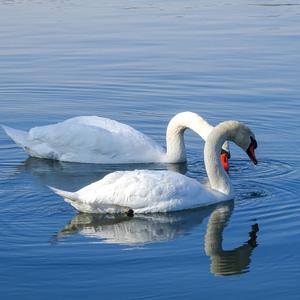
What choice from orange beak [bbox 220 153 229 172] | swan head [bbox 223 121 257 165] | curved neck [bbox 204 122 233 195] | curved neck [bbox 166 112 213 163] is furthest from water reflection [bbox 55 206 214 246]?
curved neck [bbox 166 112 213 163]

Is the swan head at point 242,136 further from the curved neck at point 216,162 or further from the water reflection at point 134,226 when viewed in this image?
the water reflection at point 134,226

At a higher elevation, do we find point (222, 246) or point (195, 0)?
point (195, 0)

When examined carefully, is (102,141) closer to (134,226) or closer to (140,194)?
(140,194)

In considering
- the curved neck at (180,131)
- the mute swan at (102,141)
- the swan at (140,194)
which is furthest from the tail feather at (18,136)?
the swan at (140,194)

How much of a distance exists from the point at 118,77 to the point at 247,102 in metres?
3.04

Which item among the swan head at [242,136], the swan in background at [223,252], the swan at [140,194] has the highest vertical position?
the swan head at [242,136]

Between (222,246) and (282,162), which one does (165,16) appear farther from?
(222,246)

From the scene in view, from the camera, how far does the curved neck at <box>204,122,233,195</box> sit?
458 inches

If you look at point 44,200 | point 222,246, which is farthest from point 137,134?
point 222,246

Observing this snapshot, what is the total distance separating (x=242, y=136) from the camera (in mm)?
12156

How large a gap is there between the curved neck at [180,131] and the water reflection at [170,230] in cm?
A: 254

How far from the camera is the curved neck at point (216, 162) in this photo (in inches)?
458

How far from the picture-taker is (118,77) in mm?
18625

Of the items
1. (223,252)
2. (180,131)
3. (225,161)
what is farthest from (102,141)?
(223,252)
